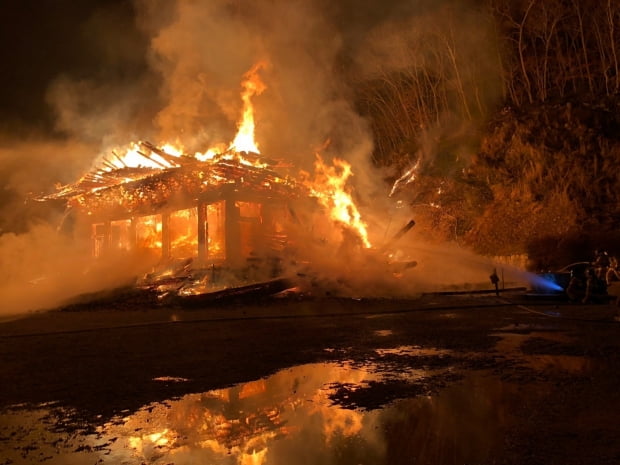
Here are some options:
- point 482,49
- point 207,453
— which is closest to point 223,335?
point 207,453

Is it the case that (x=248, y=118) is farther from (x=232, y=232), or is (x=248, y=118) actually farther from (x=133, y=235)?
(x=133, y=235)

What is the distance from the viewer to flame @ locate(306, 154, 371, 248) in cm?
1992

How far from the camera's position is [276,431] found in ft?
14.8

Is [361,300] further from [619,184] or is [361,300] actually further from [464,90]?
[464,90]

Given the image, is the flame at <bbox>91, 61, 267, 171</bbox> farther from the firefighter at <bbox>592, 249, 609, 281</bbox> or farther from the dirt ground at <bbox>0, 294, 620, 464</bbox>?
the firefighter at <bbox>592, 249, 609, 281</bbox>

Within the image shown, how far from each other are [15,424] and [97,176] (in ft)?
55.0

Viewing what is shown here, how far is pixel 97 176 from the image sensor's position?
2019cm

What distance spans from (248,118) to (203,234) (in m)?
4.82

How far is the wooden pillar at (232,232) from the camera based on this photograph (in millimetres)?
18531

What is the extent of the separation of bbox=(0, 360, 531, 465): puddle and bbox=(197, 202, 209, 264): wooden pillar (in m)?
13.2

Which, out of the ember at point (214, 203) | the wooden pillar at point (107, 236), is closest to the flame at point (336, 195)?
the ember at point (214, 203)

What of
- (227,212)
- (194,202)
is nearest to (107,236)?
(194,202)

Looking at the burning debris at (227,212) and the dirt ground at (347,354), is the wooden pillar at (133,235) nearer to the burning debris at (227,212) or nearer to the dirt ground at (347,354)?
the burning debris at (227,212)

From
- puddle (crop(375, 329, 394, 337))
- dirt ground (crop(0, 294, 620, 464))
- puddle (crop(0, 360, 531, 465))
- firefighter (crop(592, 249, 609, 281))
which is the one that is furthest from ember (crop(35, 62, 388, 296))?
puddle (crop(0, 360, 531, 465))
